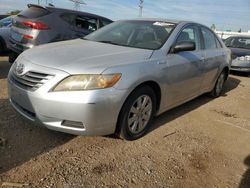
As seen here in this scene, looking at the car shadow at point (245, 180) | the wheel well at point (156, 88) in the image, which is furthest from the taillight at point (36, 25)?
the car shadow at point (245, 180)

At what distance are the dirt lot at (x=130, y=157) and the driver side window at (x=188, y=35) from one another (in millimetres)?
1290

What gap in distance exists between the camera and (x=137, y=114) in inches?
144

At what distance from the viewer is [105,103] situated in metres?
3.09

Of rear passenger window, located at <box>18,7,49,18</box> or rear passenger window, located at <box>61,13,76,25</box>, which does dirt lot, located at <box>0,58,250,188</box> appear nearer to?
rear passenger window, located at <box>18,7,49,18</box>

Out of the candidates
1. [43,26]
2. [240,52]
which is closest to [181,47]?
[43,26]

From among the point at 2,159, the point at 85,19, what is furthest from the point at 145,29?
the point at 85,19

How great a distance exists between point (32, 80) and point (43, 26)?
370cm

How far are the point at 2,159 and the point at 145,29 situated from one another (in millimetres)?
2690

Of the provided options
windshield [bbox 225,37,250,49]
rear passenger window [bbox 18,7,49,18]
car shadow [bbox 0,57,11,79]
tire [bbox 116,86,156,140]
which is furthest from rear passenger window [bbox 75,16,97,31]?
windshield [bbox 225,37,250,49]

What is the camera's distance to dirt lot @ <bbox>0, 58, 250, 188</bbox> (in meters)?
2.89

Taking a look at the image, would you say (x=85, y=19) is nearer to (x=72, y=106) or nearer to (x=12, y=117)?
(x=12, y=117)

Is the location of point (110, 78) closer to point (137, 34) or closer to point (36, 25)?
point (137, 34)

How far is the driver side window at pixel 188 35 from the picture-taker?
4.42 metres

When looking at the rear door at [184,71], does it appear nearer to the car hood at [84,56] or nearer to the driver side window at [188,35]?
the driver side window at [188,35]
